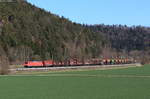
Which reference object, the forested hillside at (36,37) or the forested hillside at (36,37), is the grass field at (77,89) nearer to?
the forested hillside at (36,37)

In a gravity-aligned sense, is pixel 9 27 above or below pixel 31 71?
above

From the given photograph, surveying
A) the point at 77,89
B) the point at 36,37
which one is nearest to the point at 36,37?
the point at 36,37

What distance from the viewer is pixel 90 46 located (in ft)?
630

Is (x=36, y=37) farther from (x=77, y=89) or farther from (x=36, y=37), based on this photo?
(x=77, y=89)

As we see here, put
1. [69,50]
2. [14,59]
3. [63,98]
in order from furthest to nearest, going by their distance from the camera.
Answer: [69,50] → [14,59] → [63,98]

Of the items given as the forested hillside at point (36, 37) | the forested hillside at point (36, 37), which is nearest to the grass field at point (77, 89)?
the forested hillside at point (36, 37)

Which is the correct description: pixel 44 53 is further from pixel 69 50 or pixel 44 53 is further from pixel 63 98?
pixel 63 98

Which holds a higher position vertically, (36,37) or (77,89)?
(36,37)

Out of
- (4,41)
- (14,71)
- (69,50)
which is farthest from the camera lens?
(69,50)

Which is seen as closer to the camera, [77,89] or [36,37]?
[77,89]

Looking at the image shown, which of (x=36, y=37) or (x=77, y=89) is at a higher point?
(x=36, y=37)

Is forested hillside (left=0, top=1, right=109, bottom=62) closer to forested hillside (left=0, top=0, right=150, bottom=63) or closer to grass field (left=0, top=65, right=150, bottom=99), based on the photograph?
forested hillside (left=0, top=0, right=150, bottom=63)

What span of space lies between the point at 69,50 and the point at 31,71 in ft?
287

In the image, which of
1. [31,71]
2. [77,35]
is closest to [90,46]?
[77,35]
